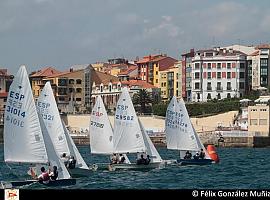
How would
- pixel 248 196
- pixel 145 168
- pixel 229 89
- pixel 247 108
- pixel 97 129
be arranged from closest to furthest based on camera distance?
pixel 248 196
pixel 145 168
pixel 97 129
pixel 247 108
pixel 229 89

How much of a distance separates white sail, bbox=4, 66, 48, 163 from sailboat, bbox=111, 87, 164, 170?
18.0 metres

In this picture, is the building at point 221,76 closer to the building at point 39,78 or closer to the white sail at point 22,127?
the building at point 39,78

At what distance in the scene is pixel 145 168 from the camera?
49.2 meters

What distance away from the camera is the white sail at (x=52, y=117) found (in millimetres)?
42031

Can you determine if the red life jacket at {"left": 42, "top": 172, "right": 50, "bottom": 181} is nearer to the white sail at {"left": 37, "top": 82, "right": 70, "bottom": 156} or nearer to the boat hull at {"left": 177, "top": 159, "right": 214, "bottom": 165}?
the white sail at {"left": 37, "top": 82, "right": 70, "bottom": 156}

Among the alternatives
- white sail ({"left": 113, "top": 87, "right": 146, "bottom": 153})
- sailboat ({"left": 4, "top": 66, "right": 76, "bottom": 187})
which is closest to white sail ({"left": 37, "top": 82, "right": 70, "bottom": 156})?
white sail ({"left": 113, "top": 87, "right": 146, "bottom": 153})

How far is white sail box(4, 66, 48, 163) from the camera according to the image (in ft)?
101

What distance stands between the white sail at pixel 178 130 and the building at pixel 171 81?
112 m

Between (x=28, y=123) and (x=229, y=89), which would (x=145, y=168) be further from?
(x=229, y=89)

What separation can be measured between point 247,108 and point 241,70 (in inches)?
1298

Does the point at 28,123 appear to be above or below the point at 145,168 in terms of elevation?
above

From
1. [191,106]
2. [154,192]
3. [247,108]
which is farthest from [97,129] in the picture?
[191,106]

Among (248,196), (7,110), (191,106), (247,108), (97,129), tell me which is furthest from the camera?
(191,106)

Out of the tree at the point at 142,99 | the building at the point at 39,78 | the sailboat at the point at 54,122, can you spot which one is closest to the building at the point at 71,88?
the building at the point at 39,78
